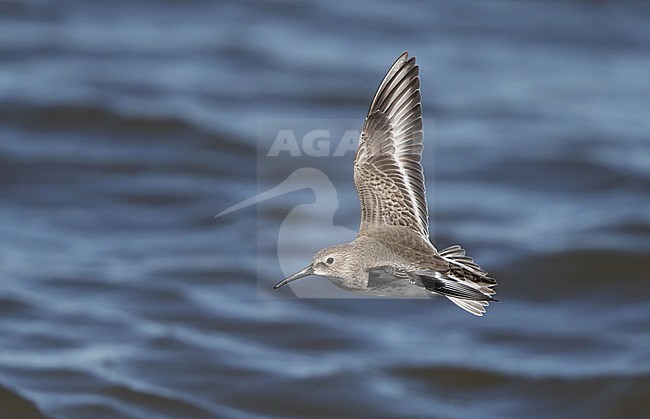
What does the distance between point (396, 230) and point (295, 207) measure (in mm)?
5685

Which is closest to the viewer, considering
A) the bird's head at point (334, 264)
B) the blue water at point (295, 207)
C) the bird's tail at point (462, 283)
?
the bird's tail at point (462, 283)

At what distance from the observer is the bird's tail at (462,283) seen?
16.1 ft

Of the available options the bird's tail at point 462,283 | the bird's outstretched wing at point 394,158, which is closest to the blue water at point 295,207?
the bird's outstretched wing at point 394,158

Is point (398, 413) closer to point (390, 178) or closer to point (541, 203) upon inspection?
point (390, 178)

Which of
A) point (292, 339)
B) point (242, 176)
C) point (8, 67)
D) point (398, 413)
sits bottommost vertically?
point (398, 413)

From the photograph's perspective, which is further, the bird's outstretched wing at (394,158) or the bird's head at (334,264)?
the bird's outstretched wing at (394,158)

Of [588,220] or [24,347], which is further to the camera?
[588,220]

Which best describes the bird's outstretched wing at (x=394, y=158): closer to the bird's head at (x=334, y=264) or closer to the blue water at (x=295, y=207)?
the bird's head at (x=334, y=264)

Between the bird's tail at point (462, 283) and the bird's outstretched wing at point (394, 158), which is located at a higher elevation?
the bird's outstretched wing at point (394, 158)

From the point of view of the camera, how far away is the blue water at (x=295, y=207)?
889cm

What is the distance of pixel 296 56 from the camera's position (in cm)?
1429

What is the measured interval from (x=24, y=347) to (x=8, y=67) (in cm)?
523

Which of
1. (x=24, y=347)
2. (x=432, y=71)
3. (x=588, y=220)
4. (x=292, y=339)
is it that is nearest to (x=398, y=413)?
(x=292, y=339)

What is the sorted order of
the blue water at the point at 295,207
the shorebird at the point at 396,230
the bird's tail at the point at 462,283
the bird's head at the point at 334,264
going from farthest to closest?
Answer: the blue water at the point at 295,207
the bird's head at the point at 334,264
the shorebird at the point at 396,230
the bird's tail at the point at 462,283
